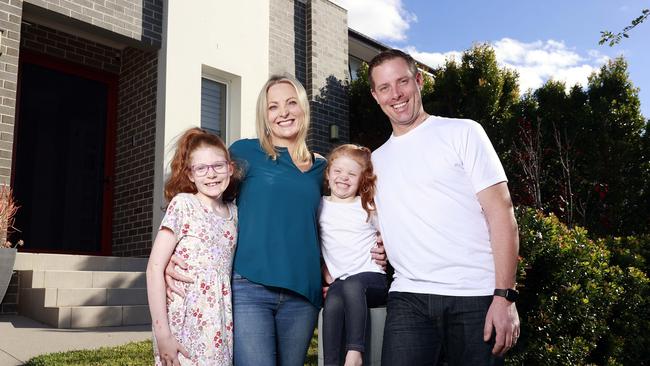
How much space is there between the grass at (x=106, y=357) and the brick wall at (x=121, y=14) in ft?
14.5

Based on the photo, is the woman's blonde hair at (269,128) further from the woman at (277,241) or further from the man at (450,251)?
the man at (450,251)

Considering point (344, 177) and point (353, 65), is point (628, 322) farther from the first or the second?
point (353, 65)

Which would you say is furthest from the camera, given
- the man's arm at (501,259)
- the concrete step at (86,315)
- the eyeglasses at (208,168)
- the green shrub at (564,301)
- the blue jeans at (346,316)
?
the concrete step at (86,315)

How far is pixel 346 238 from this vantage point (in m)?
2.65

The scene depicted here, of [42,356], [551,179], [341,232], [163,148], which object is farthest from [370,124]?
[341,232]

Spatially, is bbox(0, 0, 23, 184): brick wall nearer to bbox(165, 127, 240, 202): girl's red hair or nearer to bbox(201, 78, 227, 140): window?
bbox(201, 78, 227, 140): window

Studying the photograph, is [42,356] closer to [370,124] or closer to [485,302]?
[485,302]

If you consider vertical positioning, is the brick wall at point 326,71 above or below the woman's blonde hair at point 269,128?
above

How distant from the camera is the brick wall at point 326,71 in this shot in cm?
1003

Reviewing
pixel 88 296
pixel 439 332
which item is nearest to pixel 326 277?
pixel 439 332

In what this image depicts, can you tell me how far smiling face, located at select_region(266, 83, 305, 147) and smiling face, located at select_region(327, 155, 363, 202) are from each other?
0.24 metres

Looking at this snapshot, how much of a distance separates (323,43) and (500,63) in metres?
3.17

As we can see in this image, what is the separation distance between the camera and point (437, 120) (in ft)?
7.83

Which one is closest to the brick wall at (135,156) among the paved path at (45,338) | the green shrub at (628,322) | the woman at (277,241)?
the paved path at (45,338)
